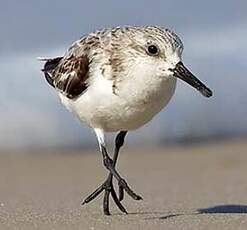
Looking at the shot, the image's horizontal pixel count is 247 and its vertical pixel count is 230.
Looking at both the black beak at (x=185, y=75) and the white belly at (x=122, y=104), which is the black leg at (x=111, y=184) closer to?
the white belly at (x=122, y=104)

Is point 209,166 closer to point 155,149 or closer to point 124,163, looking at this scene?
point 124,163

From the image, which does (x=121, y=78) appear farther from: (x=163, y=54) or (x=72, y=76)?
(x=72, y=76)

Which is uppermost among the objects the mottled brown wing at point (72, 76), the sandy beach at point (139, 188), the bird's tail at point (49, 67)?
the mottled brown wing at point (72, 76)

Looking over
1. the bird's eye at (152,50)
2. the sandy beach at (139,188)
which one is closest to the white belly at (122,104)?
A: the bird's eye at (152,50)

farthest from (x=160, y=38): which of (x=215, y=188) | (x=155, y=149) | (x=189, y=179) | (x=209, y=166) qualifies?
(x=155, y=149)

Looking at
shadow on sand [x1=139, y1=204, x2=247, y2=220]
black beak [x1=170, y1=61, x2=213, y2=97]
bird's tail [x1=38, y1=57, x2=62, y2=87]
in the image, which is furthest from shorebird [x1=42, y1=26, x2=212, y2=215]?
bird's tail [x1=38, y1=57, x2=62, y2=87]

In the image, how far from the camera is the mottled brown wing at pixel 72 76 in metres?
8.73

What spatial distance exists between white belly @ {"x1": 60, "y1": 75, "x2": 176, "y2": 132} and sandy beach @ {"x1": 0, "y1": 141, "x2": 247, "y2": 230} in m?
0.73

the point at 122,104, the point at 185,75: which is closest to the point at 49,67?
the point at 122,104

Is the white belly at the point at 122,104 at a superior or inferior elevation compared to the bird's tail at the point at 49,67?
superior

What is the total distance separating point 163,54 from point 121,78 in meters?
0.40

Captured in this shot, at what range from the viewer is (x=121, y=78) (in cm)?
828

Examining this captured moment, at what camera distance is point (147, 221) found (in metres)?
8.36

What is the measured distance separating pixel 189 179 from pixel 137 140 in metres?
4.94
